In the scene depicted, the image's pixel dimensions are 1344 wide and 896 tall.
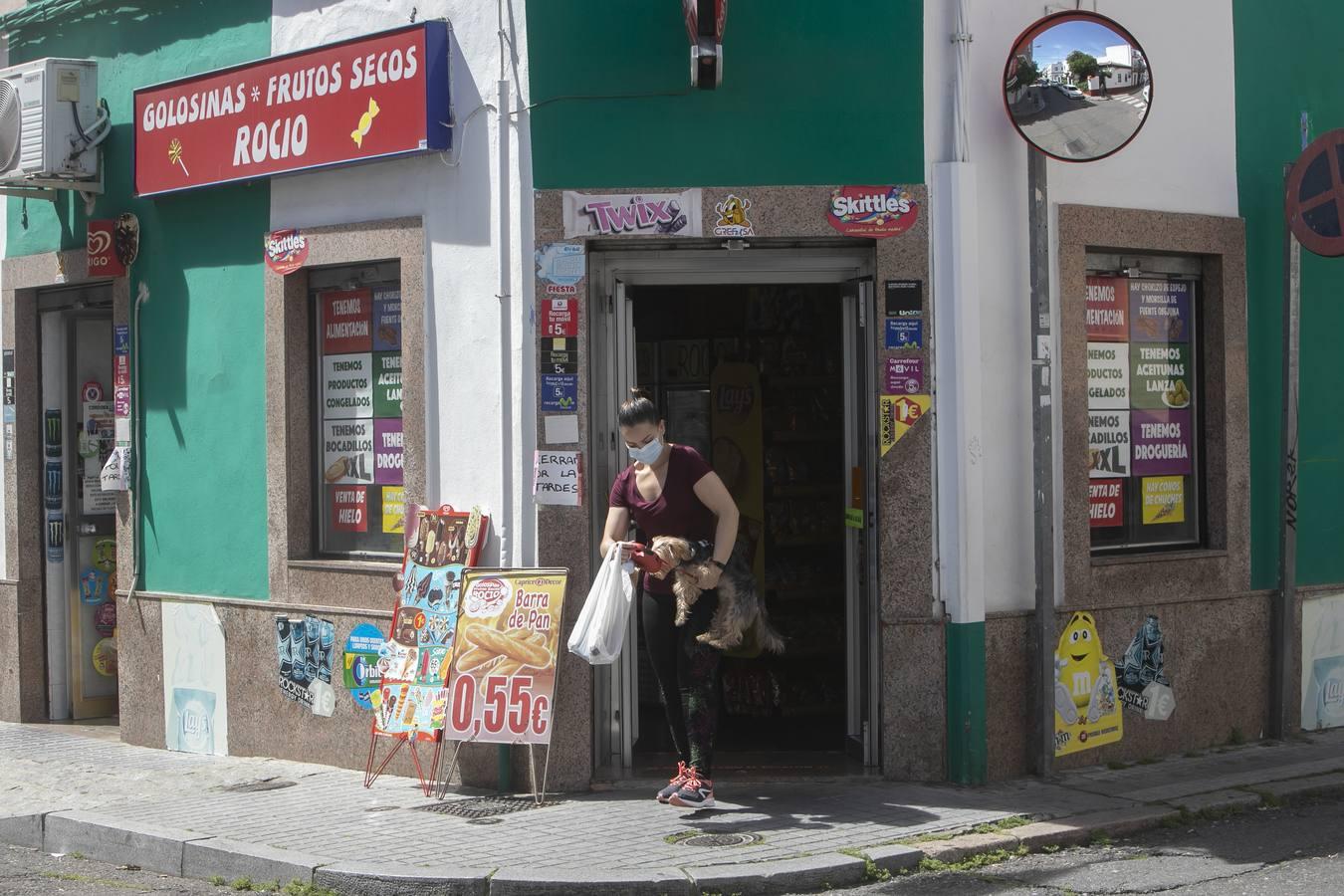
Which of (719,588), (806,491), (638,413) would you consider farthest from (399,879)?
(806,491)

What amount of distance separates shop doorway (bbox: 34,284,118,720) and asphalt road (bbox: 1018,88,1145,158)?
6.52 meters

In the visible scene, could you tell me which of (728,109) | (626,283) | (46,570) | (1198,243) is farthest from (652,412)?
(46,570)

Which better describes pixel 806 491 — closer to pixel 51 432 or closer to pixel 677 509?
pixel 677 509

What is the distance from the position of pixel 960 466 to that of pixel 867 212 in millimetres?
1390

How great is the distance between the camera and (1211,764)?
8.15 m

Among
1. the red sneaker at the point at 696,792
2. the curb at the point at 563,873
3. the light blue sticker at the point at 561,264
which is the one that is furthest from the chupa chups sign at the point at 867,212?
the curb at the point at 563,873

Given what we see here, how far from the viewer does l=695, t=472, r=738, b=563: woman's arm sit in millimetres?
7129

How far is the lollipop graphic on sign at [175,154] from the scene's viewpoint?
9078mm

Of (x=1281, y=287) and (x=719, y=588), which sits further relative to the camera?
(x=1281, y=287)

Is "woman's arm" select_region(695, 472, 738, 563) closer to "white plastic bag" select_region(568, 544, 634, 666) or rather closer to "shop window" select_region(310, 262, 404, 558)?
"white plastic bag" select_region(568, 544, 634, 666)

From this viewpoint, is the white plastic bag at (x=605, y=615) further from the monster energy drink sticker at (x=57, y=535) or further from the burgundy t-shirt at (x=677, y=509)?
the monster energy drink sticker at (x=57, y=535)

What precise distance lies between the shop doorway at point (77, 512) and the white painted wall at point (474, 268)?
138 inches

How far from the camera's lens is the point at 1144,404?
28.6 ft

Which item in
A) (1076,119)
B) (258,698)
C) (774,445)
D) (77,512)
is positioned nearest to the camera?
(1076,119)
